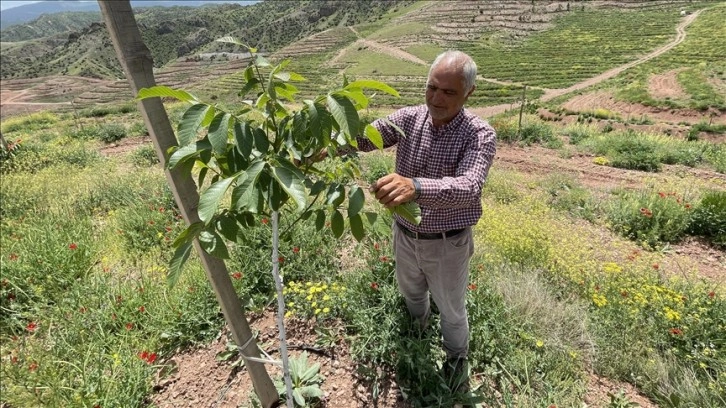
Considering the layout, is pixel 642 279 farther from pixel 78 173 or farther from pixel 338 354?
pixel 78 173

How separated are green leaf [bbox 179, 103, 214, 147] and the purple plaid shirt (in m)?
1.10

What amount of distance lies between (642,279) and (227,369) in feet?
14.1

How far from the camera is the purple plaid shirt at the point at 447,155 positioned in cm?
194

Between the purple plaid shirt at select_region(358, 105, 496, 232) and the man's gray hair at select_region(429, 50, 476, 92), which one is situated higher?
the man's gray hair at select_region(429, 50, 476, 92)

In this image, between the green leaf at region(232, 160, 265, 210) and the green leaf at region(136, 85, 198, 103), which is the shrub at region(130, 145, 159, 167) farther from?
→ the green leaf at region(232, 160, 265, 210)

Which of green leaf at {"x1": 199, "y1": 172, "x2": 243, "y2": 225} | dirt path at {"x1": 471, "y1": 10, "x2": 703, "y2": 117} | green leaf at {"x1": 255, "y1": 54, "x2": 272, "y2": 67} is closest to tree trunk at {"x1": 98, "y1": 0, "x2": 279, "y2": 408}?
green leaf at {"x1": 199, "y1": 172, "x2": 243, "y2": 225}

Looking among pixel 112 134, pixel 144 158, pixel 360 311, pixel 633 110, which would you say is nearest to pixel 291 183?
pixel 360 311

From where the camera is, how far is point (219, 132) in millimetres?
1159

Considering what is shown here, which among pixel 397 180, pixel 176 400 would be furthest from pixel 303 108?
pixel 176 400

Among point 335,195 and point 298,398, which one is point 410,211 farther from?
point 298,398

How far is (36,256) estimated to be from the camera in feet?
11.6

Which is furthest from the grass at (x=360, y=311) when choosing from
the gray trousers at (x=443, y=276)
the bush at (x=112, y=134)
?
the bush at (x=112, y=134)

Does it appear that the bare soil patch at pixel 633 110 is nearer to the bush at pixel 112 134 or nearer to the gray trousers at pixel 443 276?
the gray trousers at pixel 443 276

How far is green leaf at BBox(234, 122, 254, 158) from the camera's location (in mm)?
1216
